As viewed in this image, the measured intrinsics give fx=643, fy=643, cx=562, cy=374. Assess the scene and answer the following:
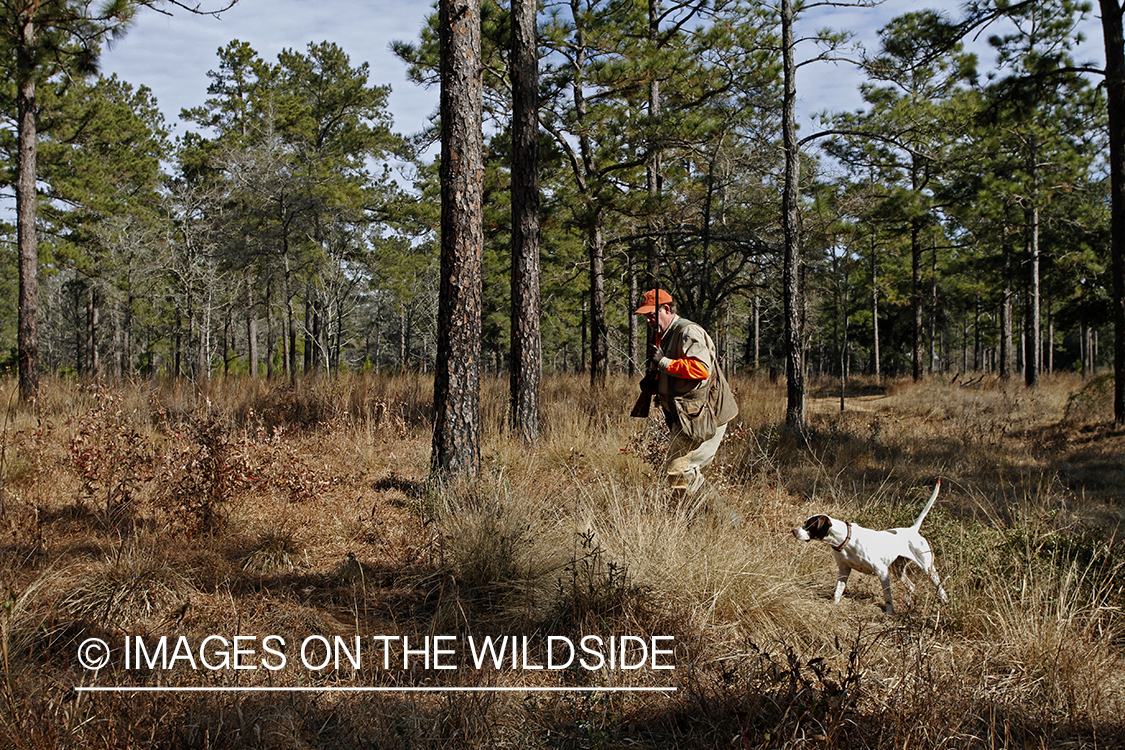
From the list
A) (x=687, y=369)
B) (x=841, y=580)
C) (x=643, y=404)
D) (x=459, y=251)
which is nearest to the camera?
(x=841, y=580)

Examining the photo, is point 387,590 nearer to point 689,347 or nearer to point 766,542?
point 766,542

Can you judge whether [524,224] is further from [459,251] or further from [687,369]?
[687,369]

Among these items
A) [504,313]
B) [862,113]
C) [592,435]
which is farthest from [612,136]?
[504,313]

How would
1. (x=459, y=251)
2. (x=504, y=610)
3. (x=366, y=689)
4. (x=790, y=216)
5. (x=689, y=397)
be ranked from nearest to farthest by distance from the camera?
1. (x=366, y=689)
2. (x=504, y=610)
3. (x=689, y=397)
4. (x=459, y=251)
5. (x=790, y=216)

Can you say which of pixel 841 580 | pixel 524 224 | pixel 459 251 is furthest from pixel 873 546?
pixel 524 224

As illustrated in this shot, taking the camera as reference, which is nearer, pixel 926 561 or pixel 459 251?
pixel 926 561

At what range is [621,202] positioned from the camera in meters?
11.1

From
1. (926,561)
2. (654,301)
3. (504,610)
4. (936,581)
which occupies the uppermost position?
(654,301)

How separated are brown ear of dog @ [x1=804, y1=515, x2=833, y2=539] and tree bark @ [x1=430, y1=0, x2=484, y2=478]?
2834 mm

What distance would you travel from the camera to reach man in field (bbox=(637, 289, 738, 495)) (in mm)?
4766

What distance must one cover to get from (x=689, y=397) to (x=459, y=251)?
2.25 m

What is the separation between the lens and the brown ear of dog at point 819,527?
3.38 m

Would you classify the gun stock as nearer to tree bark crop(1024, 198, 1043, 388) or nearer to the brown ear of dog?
the brown ear of dog

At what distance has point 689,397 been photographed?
4906 mm
